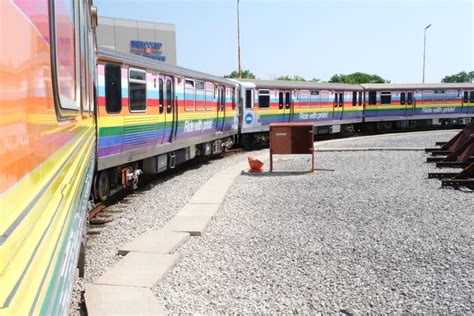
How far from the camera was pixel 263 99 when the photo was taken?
22.7 meters

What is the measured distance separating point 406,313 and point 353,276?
0.94 metres

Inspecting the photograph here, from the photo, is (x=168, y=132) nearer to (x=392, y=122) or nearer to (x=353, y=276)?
(x=353, y=276)

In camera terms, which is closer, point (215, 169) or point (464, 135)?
point (215, 169)

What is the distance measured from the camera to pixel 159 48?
58750mm

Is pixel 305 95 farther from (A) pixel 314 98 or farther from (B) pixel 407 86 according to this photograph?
(B) pixel 407 86

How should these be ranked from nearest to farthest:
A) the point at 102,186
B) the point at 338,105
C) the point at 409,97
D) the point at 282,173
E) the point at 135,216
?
1. the point at 135,216
2. the point at 102,186
3. the point at 282,173
4. the point at 338,105
5. the point at 409,97

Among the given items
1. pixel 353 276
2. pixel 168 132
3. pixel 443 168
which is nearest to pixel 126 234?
pixel 353 276

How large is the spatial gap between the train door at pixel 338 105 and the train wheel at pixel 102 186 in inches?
800

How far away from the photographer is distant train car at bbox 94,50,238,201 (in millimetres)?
8344

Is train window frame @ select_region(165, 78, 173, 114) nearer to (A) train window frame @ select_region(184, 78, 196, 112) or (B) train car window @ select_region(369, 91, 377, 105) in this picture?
(A) train window frame @ select_region(184, 78, 196, 112)

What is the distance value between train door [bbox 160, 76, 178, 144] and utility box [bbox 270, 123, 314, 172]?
116 inches

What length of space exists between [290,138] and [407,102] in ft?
65.3

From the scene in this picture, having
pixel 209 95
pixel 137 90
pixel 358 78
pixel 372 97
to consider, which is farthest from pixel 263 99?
pixel 358 78

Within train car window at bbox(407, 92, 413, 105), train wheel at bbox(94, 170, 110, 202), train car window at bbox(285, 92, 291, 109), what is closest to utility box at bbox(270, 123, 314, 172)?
train wheel at bbox(94, 170, 110, 202)
